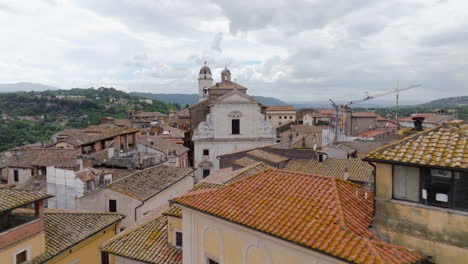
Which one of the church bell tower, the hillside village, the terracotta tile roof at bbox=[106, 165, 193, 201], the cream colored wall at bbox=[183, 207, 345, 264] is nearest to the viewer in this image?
the hillside village

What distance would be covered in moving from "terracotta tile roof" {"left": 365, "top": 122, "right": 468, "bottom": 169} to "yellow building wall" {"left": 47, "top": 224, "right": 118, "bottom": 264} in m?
12.2

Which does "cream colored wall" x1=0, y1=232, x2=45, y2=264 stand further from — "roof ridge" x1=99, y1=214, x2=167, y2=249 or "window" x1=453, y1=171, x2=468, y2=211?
"window" x1=453, y1=171, x2=468, y2=211

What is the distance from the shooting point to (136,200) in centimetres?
1819

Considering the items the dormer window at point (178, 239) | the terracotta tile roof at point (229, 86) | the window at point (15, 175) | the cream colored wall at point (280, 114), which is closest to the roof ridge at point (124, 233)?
the dormer window at point (178, 239)

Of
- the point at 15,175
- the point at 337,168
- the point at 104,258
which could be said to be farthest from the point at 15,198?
the point at 15,175

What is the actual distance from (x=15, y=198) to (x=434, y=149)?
13.1 m

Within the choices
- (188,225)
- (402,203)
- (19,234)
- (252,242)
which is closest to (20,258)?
(19,234)

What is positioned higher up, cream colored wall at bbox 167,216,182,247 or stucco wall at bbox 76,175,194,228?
cream colored wall at bbox 167,216,182,247

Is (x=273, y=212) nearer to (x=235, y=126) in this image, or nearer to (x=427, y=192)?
(x=427, y=192)

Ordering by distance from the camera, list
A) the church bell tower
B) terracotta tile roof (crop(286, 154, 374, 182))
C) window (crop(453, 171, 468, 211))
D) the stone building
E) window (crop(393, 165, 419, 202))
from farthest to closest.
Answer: the church bell tower → terracotta tile roof (crop(286, 154, 374, 182)) → window (crop(393, 165, 419, 202)) → the stone building → window (crop(453, 171, 468, 211))

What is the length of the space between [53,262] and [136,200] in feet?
19.5

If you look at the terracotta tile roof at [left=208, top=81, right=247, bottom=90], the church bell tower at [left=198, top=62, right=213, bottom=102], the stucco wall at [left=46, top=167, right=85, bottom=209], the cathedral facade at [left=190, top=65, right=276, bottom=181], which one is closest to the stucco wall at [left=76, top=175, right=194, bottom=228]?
the stucco wall at [left=46, top=167, right=85, bottom=209]

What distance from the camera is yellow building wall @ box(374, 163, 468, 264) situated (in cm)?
623

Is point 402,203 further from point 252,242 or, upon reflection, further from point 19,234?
point 19,234
